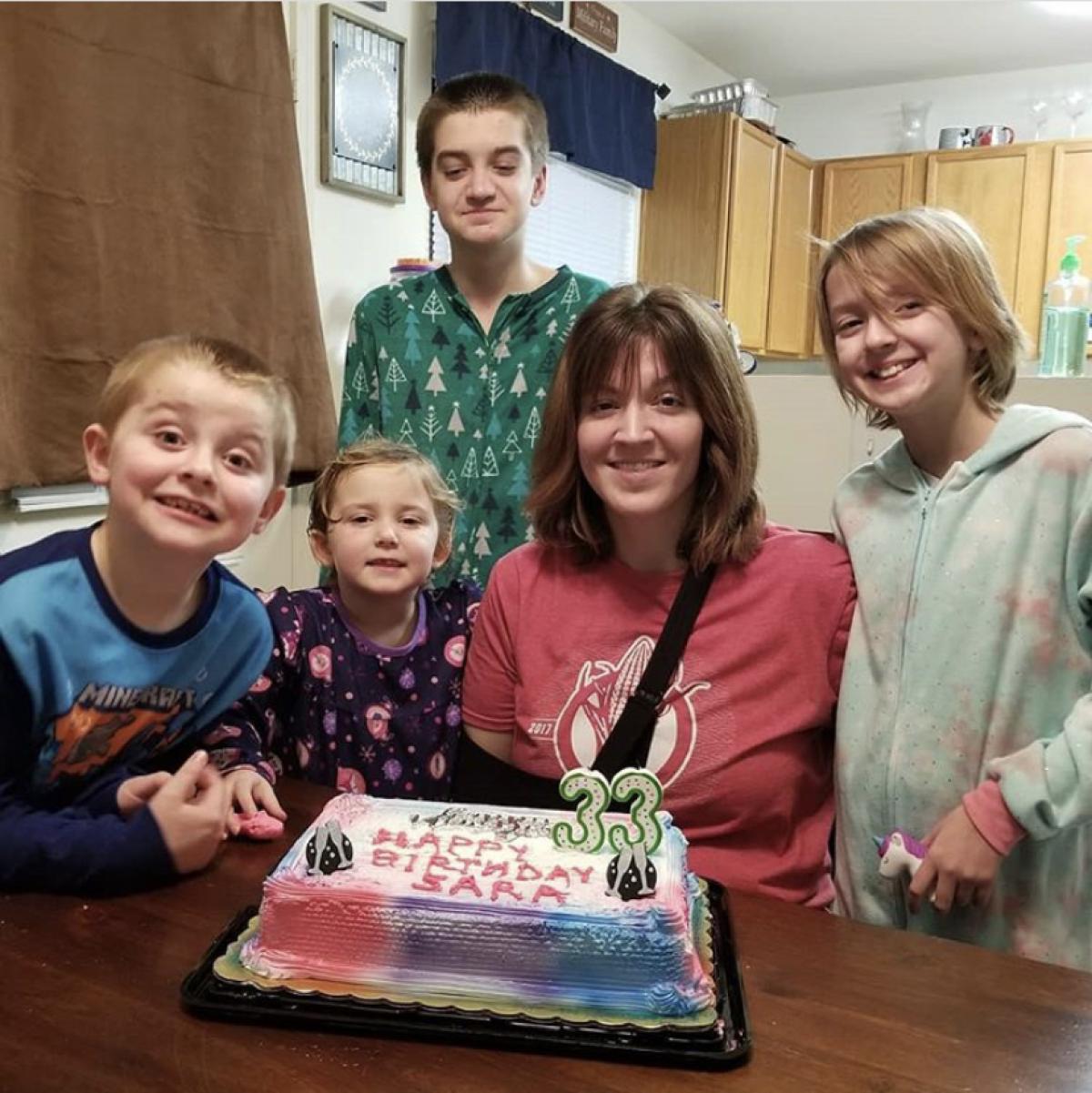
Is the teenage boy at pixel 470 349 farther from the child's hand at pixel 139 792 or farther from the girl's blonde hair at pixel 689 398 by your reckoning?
the child's hand at pixel 139 792

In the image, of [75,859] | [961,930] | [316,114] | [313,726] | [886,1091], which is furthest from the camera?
[316,114]

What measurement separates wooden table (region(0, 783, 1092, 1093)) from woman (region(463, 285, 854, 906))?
269 millimetres

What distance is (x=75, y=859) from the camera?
1090 mm

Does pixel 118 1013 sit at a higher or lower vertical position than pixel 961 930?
higher

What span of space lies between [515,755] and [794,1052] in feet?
2.11

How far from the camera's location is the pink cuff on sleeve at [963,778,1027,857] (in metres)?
1.17

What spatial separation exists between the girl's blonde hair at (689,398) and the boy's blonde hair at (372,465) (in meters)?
0.25

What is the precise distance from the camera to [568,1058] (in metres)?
0.84

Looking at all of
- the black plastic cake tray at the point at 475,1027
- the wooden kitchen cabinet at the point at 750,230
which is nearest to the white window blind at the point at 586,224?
the wooden kitchen cabinet at the point at 750,230

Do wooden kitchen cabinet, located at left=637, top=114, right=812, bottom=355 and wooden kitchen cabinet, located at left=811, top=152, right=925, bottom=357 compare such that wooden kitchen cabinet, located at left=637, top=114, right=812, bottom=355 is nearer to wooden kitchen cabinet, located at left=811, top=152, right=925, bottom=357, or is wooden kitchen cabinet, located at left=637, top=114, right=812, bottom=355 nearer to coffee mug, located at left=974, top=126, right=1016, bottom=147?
wooden kitchen cabinet, located at left=811, top=152, right=925, bottom=357

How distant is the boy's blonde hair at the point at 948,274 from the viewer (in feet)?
4.30

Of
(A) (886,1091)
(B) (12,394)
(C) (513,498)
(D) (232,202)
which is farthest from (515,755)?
(D) (232,202)

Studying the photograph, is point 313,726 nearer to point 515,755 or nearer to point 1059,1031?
point 515,755

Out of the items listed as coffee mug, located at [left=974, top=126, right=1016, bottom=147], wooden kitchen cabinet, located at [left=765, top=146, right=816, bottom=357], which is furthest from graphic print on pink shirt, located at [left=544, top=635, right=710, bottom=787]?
coffee mug, located at [left=974, top=126, right=1016, bottom=147]
